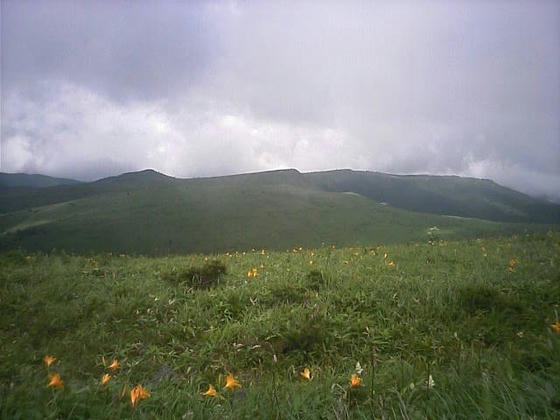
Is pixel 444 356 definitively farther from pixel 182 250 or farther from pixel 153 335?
pixel 182 250

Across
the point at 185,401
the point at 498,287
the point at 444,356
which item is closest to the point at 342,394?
the point at 185,401

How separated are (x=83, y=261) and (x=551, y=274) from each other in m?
9.94

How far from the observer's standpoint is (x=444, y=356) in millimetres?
3723

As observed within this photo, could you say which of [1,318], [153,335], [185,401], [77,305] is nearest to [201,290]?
[153,335]

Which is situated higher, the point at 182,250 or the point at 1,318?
the point at 1,318

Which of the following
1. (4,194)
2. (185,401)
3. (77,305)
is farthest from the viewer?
(4,194)

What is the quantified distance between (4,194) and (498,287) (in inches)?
8067

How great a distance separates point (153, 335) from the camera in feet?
15.0

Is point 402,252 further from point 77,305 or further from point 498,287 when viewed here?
point 77,305

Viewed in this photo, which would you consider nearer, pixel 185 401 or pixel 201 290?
pixel 185 401

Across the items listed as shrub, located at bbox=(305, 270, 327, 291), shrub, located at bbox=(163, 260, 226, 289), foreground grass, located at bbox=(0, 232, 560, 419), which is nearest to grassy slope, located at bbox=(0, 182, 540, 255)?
shrub, located at bbox=(163, 260, 226, 289)

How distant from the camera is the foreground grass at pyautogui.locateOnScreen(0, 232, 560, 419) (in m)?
2.38

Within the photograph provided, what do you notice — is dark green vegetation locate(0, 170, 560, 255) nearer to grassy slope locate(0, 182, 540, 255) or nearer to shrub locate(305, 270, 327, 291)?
grassy slope locate(0, 182, 540, 255)

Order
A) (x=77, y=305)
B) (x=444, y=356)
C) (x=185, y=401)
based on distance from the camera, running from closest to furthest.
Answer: (x=185, y=401), (x=444, y=356), (x=77, y=305)
